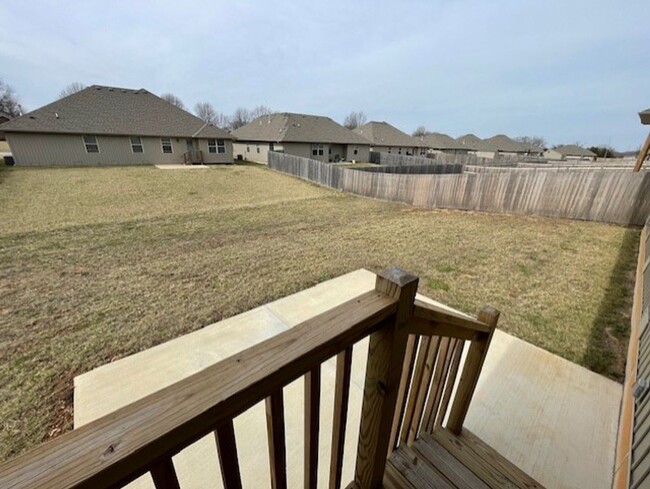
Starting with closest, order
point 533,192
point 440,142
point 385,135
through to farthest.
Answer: point 533,192 → point 385,135 → point 440,142

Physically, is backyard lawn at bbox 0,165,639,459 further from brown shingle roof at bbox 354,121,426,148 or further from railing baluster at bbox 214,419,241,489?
brown shingle roof at bbox 354,121,426,148

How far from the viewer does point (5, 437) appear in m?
2.40

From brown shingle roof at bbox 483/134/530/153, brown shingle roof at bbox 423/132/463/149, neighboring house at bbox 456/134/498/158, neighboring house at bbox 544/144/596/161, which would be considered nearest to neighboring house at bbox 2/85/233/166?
brown shingle roof at bbox 423/132/463/149

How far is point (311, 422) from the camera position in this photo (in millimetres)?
1121

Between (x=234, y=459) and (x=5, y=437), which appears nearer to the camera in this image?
(x=234, y=459)

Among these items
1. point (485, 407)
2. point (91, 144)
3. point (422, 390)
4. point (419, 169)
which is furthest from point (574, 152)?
point (422, 390)

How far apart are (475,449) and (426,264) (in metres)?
4.14

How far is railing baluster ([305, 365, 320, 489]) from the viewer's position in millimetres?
1024

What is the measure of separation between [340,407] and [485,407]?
7.50 feet

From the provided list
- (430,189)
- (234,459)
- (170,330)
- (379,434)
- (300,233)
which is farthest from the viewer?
(430,189)

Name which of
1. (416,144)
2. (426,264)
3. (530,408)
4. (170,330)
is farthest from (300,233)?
(416,144)

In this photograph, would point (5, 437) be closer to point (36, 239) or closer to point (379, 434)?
point (379, 434)

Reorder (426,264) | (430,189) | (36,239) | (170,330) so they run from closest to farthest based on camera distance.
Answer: (170,330)
(426,264)
(36,239)
(430,189)

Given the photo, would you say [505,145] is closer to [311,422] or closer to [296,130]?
[296,130]
